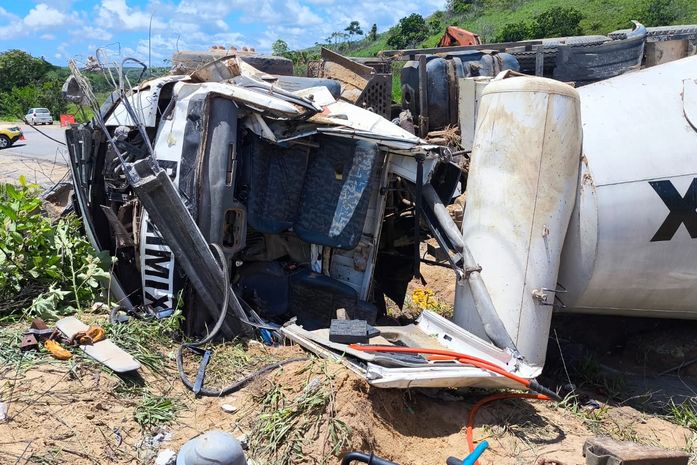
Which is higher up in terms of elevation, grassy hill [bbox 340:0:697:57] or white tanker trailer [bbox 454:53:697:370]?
grassy hill [bbox 340:0:697:57]

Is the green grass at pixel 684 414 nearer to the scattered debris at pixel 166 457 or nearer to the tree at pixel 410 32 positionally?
the scattered debris at pixel 166 457

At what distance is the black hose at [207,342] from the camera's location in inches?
163

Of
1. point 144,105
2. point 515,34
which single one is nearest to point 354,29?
point 515,34

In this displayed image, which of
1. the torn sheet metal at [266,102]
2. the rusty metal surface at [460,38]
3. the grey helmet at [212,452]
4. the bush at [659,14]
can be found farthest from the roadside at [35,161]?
the bush at [659,14]

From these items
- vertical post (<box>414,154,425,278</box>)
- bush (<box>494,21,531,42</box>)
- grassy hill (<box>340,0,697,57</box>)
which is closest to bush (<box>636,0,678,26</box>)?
grassy hill (<box>340,0,697,57</box>)

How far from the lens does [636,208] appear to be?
15.3ft

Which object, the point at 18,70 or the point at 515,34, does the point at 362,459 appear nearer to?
the point at 515,34

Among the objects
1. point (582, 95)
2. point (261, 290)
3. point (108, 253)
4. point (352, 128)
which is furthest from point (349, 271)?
point (582, 95)

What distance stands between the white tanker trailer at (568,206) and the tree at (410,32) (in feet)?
129

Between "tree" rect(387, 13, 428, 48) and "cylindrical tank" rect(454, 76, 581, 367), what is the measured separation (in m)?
39.6

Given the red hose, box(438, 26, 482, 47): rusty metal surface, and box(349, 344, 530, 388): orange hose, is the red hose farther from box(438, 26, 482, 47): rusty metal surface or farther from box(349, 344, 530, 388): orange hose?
box(438, 26, 482, 47): rusty metal surface

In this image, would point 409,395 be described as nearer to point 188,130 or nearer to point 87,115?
point 188,130

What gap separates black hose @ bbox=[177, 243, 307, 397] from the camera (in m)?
4.14

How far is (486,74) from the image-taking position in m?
9.33
